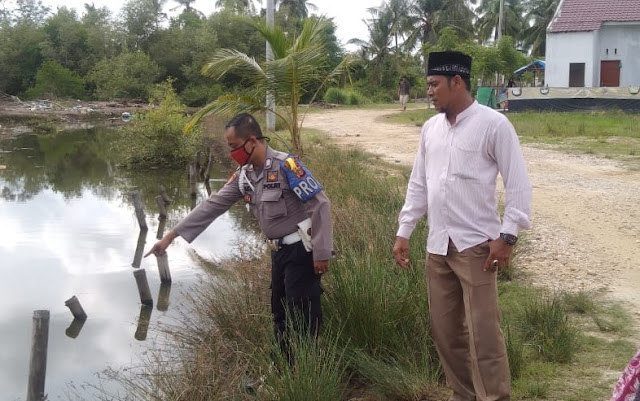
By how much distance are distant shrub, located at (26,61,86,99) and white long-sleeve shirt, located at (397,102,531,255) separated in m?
52.0

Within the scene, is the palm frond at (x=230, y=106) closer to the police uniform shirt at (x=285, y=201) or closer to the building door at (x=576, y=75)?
the police uniform shirt at (x=285, y=201)

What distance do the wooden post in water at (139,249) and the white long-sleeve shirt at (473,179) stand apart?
8.68 metres

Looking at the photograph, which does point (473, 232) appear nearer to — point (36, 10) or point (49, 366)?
point (49, 366)

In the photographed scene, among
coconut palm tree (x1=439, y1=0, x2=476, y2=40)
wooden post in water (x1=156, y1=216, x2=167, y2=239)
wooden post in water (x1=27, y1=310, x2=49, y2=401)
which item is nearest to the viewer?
wooden post in water (x1=27, y1=310, x2=49, y2=401)

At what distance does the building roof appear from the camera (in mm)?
28984

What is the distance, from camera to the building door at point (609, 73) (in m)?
29.7

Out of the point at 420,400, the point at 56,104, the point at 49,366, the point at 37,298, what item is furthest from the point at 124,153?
the point at 56,104

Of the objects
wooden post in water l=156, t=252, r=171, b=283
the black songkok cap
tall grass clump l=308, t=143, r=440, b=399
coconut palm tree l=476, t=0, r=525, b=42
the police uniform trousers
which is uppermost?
coconut palm tree l=476, t=0, r=525, b=42

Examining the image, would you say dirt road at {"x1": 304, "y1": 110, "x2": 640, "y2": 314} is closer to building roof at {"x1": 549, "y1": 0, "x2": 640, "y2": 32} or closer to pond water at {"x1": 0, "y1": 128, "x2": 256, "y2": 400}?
pond water at {"x1": 0, "y1": 128, "x2": 256, "y2": 400}

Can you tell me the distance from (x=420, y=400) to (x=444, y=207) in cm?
132

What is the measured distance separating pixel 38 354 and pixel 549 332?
13.7ft

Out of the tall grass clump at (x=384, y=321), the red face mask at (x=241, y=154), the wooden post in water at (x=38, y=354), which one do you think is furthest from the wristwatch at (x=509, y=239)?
the wooden post in water at (x=38, y=354)

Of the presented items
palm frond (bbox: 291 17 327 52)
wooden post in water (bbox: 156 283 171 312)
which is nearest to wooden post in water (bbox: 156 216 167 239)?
wooden post in water (bbox: 156 283 171 312)

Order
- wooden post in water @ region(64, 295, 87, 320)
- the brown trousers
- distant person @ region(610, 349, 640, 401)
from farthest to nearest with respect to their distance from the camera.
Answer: wooden post in water @ region(64, 295, 87, 320) < the brown trousers < distant person @ region(610, 349, 640, 401)
